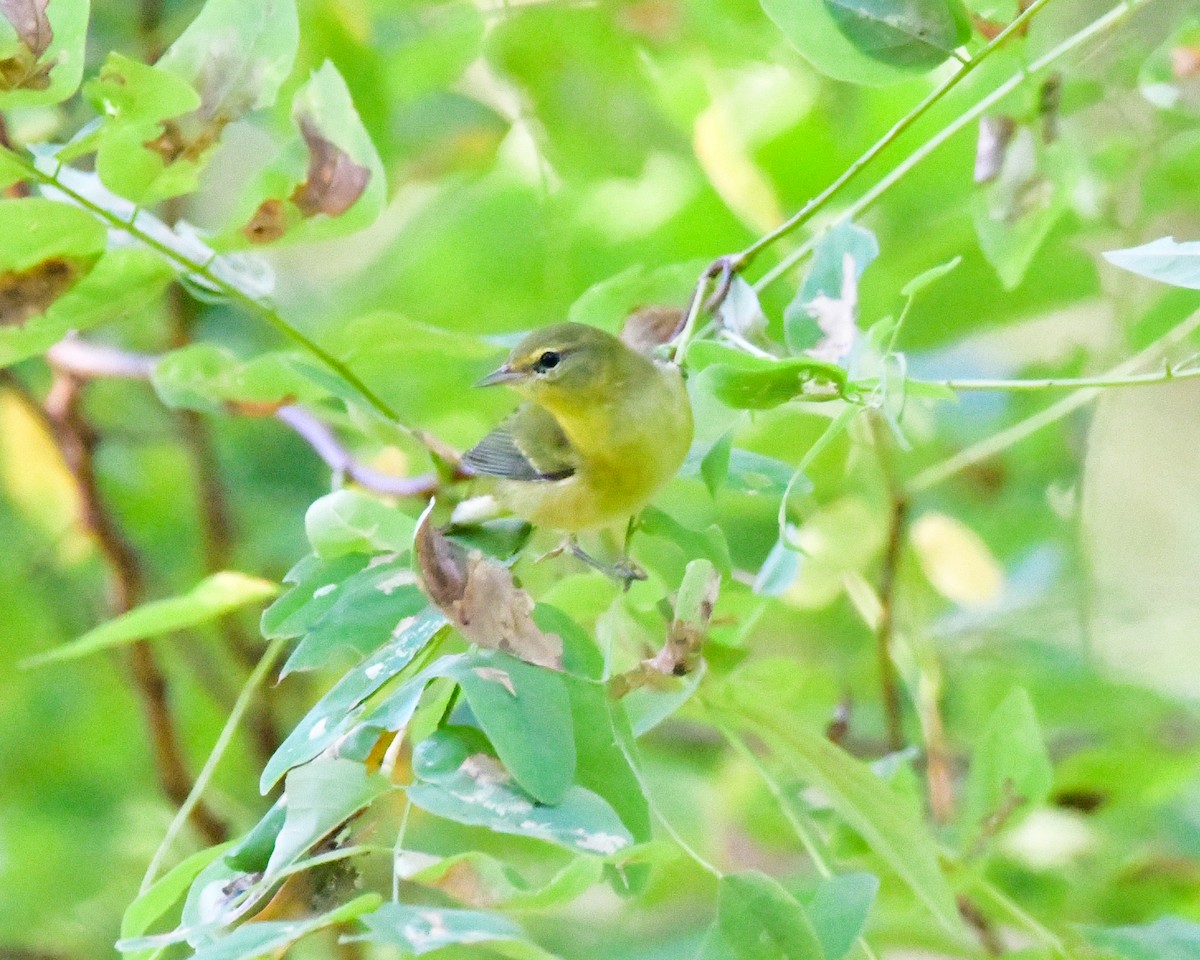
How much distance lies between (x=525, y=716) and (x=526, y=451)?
50 cm

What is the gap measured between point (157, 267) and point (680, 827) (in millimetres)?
907

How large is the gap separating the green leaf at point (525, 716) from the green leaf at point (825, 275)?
0.81 ft

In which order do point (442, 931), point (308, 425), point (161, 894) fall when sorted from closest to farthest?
point (442, 931), point (161, 894), point (308, 425)

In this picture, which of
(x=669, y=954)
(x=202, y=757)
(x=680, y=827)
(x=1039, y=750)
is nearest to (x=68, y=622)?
(x=202, y=757)

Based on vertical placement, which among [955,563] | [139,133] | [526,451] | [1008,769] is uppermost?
[139,133]

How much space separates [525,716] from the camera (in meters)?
0.60

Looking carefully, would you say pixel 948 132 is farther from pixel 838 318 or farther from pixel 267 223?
pixel 267 223

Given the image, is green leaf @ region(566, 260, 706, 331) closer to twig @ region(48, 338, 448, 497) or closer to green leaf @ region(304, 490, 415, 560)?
twig @ region(48, 338, 448, 497)

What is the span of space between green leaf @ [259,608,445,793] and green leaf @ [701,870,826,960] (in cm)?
18

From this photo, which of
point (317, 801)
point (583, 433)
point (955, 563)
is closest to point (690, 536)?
point (317, 801)

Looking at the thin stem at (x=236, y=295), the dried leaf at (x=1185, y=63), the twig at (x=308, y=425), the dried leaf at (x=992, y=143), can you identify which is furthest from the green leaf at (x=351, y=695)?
the dried leaf at (x=1185, y=63)

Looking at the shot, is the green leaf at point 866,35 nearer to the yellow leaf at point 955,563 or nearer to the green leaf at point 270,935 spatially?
the green leaf at point 270,935

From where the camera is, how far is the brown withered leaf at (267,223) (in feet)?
2.61

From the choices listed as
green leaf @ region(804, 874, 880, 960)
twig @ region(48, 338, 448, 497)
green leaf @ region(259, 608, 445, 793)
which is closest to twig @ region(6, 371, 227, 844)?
twig @ region(48, 338, 448, 497)
